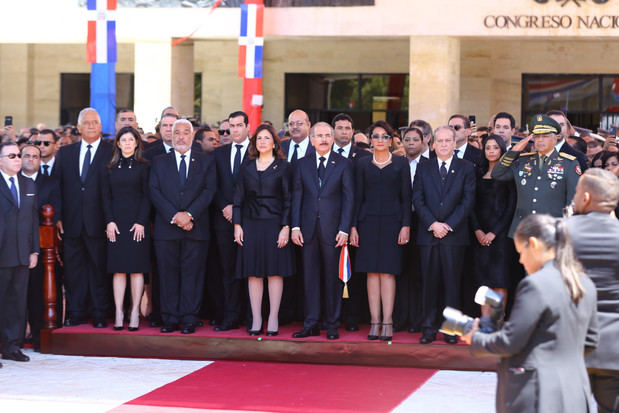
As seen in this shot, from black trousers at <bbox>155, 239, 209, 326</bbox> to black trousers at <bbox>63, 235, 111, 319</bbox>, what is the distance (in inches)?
24.4

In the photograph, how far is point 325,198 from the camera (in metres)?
8.38

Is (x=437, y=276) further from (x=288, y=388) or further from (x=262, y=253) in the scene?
(x=288, y=388)

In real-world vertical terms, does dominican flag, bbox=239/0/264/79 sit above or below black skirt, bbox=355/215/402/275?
above

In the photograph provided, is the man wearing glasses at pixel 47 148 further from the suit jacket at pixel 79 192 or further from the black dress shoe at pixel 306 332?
the black dress shoe at pixel 306 332

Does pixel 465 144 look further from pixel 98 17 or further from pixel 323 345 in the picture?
pixel 98 17

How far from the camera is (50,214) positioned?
8.65m

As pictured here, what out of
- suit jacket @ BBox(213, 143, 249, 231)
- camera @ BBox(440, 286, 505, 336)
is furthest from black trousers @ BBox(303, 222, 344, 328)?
camera @ BBox(440, 286, 505, 336)

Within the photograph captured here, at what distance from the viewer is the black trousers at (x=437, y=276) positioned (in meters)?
8.20

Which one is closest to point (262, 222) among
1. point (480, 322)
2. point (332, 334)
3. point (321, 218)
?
point (321, 218)

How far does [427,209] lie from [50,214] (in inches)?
131

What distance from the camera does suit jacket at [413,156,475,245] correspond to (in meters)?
8.17

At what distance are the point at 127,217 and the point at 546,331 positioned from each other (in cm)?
528

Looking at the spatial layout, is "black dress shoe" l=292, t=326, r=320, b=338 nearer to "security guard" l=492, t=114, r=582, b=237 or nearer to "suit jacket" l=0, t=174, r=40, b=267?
"security guard" l=492, t=114, r=582, b=237

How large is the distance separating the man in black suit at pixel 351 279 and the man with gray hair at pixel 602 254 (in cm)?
364
